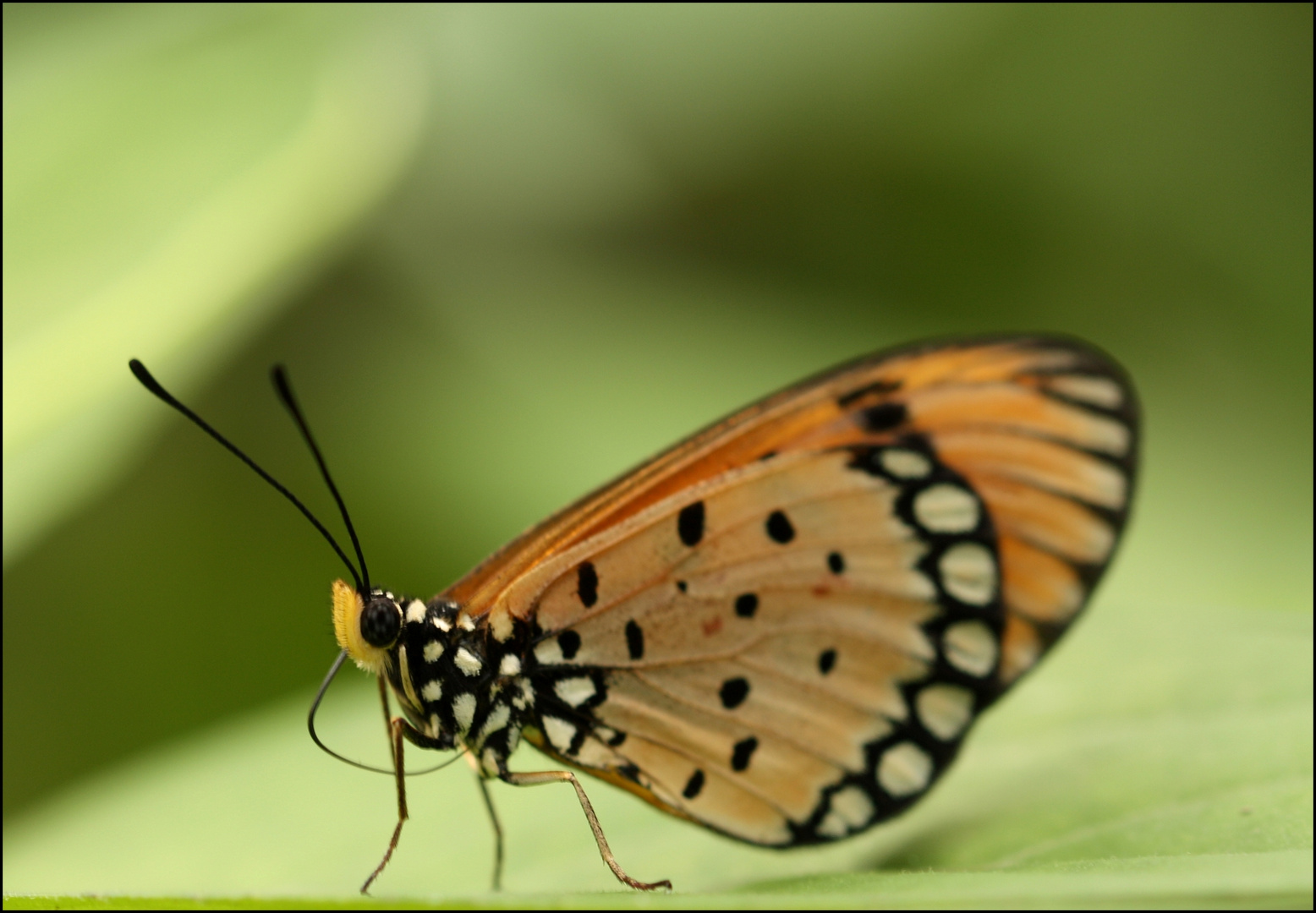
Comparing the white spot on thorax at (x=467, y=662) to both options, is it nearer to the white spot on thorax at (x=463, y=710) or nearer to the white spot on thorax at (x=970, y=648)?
the white spot on thorax at (x=463, y=710)

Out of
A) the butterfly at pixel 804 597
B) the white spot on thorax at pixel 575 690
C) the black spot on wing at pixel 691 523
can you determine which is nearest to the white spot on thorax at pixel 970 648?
the butterfly at pixel 804 597

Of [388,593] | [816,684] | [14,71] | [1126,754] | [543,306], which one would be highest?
[14,71]

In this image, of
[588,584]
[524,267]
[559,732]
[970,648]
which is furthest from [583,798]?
[524,267]

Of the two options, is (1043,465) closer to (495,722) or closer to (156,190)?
(495,722)

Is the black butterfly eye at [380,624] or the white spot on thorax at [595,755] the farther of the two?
the white spot on thorax at [595,755]

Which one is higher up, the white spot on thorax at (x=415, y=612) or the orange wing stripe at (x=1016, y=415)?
the white spot on thorax at (x=415, y=612)

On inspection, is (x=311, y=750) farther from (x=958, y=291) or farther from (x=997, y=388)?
(x=958, y=291)

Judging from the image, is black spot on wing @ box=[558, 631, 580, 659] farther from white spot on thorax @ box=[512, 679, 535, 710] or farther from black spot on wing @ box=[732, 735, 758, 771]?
black spot on wing @ box=[732, 735, 758, 771]

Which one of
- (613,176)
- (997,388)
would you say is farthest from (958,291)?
(997,388)
